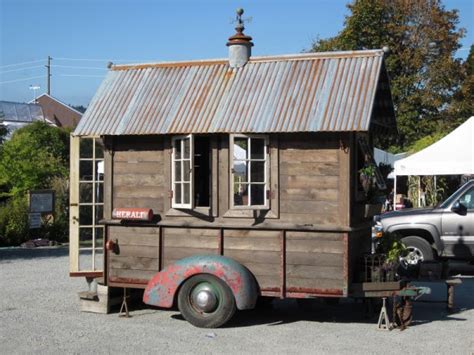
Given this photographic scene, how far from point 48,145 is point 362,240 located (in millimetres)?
27116

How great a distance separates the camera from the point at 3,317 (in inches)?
365

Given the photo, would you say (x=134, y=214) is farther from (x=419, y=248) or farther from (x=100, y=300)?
(x=419, y=248)

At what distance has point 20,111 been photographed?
6244 cm

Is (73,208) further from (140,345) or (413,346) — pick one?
(413,346)

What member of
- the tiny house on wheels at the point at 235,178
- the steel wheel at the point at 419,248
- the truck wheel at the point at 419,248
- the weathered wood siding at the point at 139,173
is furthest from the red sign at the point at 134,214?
the truck wheel at the point at 419,248

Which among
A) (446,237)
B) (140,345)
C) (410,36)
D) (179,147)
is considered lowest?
(140,345)

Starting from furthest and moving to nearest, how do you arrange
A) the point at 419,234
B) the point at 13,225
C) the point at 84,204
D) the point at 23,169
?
1. the point at 23,169
2. the point at 13,225
3. the point at 419,234
4. the point at 84,204

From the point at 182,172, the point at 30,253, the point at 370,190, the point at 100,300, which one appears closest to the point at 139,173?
the point at 182,172

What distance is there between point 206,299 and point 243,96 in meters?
2.54

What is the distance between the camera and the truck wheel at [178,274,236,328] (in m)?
8.49

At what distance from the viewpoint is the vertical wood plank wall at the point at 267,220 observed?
833 cm

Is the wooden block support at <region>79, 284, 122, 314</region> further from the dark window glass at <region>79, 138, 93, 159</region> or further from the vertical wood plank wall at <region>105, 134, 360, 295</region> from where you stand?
the dark window glass at <region>79, 138, 93, 159</region>

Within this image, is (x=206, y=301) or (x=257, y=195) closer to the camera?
(x=206, y=301)

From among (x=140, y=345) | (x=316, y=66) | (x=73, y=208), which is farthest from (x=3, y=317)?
(x=316, y=66)
